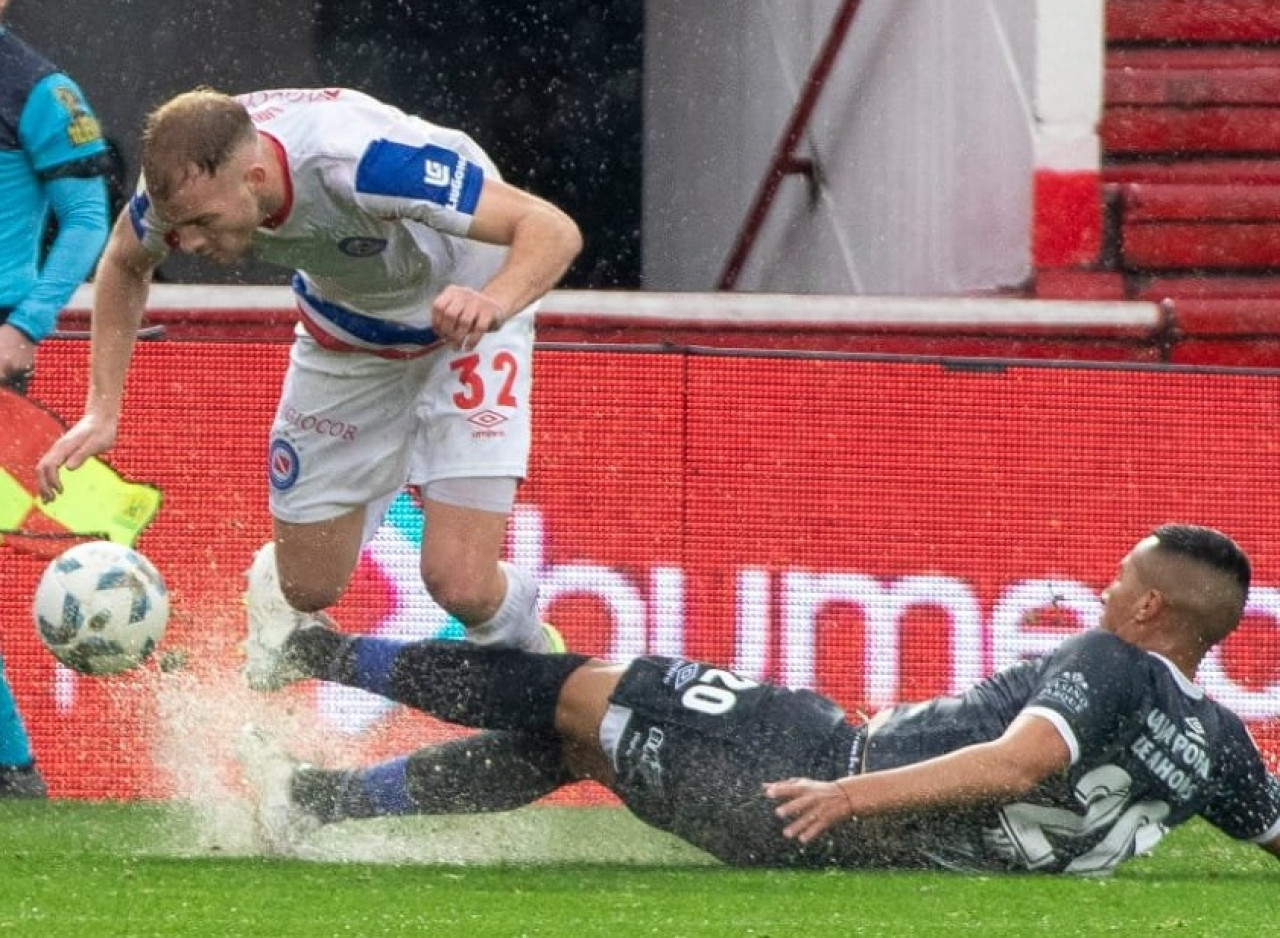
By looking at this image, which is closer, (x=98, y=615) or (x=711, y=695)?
(x=711, y=695)

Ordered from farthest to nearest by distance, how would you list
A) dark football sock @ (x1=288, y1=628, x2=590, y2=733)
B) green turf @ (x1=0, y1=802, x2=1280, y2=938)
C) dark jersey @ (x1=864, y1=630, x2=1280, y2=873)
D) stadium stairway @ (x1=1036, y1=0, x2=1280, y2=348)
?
1. stadium stairway @ (x1=1036, y1=0, x2=1280, y2=348)
2. dark football sock @ (x1=288, y1=628, x2=590, y2=733)
3. dark jersey @ (x1=864, y1=630, x2=1280, y2=873)
4. green turf @ (x1=0, y1=802, x2=1280, y2=938)

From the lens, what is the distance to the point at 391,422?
6.45 m

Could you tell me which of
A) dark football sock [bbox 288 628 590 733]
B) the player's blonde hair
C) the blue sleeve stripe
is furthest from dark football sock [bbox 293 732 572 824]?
the player's blonde hair

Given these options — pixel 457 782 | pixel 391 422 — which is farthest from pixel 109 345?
pixel 457 782

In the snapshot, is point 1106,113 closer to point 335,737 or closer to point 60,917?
point 335,737

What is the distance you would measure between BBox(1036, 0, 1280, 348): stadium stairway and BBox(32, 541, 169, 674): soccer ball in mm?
4522

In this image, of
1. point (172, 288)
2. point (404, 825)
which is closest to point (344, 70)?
point (172, 288)

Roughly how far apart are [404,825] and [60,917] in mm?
1870

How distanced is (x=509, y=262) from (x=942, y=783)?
4.41 ft

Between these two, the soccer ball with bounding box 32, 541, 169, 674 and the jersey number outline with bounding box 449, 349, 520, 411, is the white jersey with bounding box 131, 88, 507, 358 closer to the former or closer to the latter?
the jersey number outline with bounding box 449, 349, 520, 411

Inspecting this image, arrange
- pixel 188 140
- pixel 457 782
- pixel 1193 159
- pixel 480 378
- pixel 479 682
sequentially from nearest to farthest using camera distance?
pixel 188 140
pixel 479 682
pixel 457 782
pixel 480 378
pixel 1193 159

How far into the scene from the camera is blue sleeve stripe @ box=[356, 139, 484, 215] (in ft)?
17.8

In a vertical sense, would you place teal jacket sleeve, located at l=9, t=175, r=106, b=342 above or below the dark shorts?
above

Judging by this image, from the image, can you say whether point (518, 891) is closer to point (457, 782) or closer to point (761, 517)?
point (457, 782)
